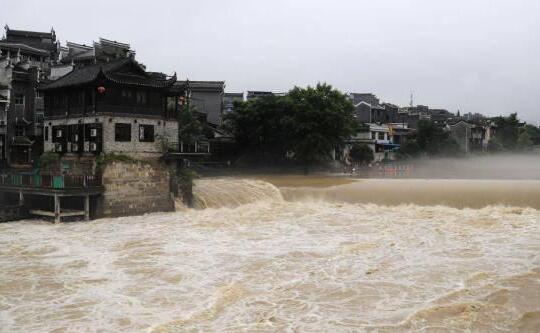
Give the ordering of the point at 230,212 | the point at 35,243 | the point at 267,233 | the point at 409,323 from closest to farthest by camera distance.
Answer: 1. the point at 409,323
2. the point at 35,243
3. the point at 267,233
4. the point at 230,212

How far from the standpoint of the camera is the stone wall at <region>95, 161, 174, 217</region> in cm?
3016

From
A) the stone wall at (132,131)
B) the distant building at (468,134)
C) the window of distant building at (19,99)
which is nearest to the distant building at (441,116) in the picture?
the distant building at (468,134)

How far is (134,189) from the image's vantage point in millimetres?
31328

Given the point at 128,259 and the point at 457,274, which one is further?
the point at 128,259

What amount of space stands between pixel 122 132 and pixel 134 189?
3.89 metres

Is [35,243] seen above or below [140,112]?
below

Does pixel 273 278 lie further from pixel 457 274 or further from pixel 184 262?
pixel 457 274

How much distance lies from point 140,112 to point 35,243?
42.0ft

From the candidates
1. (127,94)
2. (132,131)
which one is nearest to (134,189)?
(132,131)

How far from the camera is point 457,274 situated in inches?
683

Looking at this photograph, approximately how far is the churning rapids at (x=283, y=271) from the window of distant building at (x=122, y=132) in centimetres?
541

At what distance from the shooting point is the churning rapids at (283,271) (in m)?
13.3

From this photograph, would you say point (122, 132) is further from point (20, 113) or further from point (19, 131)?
point (20, 113)

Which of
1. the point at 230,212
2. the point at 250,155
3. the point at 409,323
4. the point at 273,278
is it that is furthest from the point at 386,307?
the point at 250,155
